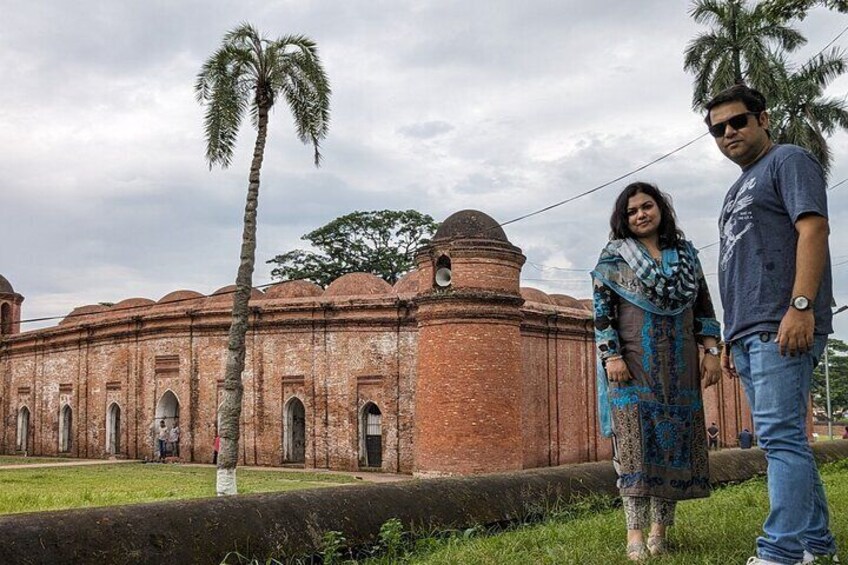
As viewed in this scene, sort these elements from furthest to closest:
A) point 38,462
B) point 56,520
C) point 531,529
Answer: point 38,462, point 531,529, point 56,520

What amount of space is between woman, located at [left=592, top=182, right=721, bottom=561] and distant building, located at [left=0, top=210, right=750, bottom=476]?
46.9 ft

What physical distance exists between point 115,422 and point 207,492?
13.8m

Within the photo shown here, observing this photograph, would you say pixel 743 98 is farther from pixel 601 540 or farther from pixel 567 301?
pixel 567 301

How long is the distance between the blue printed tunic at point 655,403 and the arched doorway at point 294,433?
19703 mm

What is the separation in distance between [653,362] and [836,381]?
6201 centimetres

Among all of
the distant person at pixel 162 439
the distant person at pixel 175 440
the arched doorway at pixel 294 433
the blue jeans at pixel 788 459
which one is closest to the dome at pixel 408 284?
the arched doorway at pixel 294 433

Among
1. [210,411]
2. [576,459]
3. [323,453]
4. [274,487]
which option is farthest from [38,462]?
[576,459]

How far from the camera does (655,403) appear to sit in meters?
4.04

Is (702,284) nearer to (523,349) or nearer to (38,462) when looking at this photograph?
(523,349)

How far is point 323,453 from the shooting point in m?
22.3

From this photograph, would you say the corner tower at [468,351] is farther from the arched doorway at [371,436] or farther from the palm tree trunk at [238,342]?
the palm tree trunk at [238,342]

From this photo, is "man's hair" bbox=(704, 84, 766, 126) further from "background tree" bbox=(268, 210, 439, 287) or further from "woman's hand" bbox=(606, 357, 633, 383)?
"background tree" bbox=(268, 210, 439, 287)

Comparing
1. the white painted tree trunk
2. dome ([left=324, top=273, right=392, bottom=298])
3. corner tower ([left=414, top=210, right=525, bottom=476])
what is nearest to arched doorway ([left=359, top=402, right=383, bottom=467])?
corner tower ([left=414, top=210, right=525, bottom=476])

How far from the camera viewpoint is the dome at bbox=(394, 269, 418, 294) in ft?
76.0
